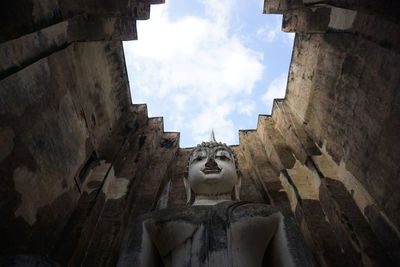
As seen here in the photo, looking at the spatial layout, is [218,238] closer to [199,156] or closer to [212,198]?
[212,198]

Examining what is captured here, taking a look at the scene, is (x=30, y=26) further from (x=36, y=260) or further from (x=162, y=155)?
(x=162, y=155)

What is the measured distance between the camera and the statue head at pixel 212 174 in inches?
180

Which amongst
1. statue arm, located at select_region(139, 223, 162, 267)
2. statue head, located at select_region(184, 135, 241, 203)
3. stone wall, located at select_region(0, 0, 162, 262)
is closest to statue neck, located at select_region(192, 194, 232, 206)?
statue head, located at select_region(184, 135, 241, 203)

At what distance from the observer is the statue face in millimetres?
4578

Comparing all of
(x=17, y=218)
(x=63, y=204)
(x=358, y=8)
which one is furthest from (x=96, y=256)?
(x=358, y=8)

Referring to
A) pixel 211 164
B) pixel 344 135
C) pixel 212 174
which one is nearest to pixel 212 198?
pixel 212 174

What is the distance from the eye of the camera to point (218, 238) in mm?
3438

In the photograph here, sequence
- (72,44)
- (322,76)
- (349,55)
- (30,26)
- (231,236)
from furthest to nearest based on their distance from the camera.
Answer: (322,76), (72,44), (349,55), (30,26), (231,236)

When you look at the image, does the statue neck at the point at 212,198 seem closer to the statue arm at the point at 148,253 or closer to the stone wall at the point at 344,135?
the statue arm at the point at 148,253

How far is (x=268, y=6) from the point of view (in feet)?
21.8

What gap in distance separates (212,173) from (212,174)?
0.03 metres

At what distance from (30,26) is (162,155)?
14.5ft

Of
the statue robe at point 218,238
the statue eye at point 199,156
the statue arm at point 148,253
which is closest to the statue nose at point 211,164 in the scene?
the statue eye at point 199,156

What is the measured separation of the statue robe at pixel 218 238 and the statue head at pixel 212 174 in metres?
0.64
